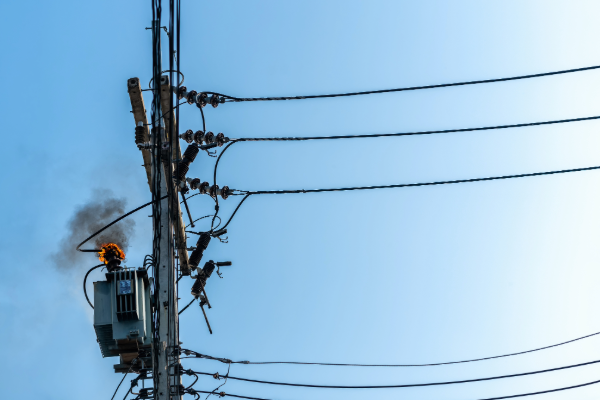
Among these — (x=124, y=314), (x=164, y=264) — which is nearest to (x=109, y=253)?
(x=164, y=264)

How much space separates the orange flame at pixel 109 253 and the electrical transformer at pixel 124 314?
563 millimetres

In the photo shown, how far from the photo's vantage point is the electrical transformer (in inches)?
403

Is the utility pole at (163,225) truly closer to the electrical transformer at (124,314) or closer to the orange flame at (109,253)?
the electrical transformer at (124,314)

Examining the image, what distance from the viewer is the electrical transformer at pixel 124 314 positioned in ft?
33.6

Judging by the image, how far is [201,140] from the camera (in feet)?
38.0

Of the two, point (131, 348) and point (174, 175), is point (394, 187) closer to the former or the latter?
point (174, 175)

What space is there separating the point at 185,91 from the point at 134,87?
111cm

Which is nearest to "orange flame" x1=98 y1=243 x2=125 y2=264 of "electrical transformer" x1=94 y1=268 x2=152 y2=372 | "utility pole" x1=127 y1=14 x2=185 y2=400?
"electrical transformer" x1=94 y1=268 x2=152 y2=372

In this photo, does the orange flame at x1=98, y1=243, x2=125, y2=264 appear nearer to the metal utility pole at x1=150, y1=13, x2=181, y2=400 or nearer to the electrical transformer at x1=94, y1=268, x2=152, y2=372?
the electrical transformer at x1=94, y1=268, x2=152, y2=372

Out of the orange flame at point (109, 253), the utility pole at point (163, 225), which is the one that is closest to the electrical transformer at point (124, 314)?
the utility pole at point (163, 225)

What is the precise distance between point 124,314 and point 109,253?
115 cm

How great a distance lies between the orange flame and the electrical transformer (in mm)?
563

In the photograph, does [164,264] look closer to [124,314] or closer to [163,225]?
[163,225]

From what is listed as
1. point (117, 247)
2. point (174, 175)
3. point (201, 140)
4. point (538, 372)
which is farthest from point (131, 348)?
point (538, 372)
